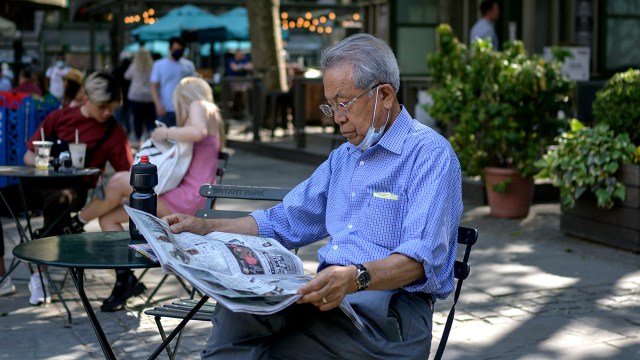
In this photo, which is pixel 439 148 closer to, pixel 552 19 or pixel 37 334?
pixel 37 334

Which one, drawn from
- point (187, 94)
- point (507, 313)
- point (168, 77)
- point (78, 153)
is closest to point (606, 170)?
point (507, 313)

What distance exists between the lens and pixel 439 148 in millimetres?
3152

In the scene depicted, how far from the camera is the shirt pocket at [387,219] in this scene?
124 inches

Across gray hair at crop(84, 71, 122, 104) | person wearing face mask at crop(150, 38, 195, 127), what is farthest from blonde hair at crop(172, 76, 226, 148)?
person wearing face mask at crop(150, 38, 195, 127)

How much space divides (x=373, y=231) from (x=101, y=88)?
3.39 meters

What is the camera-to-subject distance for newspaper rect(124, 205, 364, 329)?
259 cm

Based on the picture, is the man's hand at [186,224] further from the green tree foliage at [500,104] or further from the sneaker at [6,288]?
the green tree foliage at [500,104]

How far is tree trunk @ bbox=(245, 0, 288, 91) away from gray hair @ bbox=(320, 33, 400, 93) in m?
15.2

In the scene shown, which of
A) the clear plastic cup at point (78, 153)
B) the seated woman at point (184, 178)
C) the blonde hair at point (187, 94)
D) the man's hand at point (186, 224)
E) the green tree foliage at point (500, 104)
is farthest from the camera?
the green tree foliage at point (500, 104)

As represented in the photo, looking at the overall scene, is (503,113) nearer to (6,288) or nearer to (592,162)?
(592,162)

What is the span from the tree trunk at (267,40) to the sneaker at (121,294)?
12.7m

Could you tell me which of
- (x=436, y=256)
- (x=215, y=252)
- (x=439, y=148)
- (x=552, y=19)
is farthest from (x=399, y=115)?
(x=552, y=19)

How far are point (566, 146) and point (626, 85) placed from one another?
0.67 meters

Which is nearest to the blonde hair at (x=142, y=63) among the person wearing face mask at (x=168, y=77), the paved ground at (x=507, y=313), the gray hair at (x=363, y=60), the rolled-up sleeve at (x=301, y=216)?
the person wearing face mask at (x=168, y=77)
